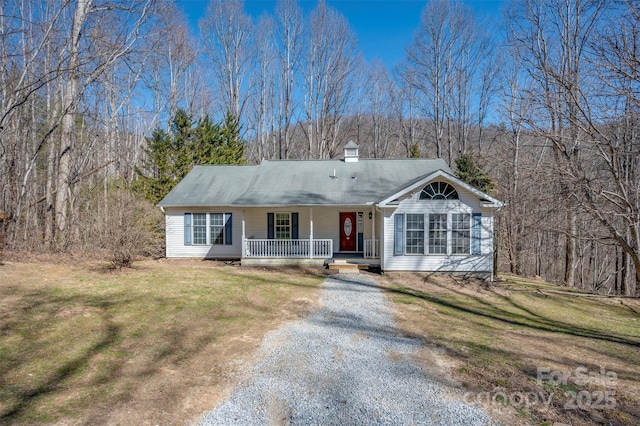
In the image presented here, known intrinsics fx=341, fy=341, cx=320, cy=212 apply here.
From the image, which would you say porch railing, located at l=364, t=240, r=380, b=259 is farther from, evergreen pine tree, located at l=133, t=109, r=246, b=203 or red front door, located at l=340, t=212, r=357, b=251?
evergreen pine tree, located at l=133, t=109, r=246, b=203

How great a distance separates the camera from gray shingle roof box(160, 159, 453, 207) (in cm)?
1470

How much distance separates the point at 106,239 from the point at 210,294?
4421 millimetres

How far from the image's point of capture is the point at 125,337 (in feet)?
20.6

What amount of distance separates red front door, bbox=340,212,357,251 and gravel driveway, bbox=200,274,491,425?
789 cm

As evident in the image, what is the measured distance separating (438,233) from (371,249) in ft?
9.77

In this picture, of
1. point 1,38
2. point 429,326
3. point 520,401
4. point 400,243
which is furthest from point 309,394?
point 1,38

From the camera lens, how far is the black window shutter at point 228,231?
1553 cm

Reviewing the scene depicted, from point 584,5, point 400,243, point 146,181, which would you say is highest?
point 584,5

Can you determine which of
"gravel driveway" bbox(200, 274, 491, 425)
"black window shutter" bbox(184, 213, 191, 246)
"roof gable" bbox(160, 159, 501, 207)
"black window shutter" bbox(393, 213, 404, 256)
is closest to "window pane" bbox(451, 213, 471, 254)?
"black window shutter" bbox(393, 213, 404, 256)

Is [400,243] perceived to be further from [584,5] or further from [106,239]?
[584,5]

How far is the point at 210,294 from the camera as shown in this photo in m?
9.42

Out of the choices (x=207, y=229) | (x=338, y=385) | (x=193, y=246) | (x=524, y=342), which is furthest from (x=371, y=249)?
(x=338, y=385)

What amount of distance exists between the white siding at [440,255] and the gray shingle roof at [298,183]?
5.28ft

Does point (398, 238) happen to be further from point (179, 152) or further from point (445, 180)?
point (179, 152)
